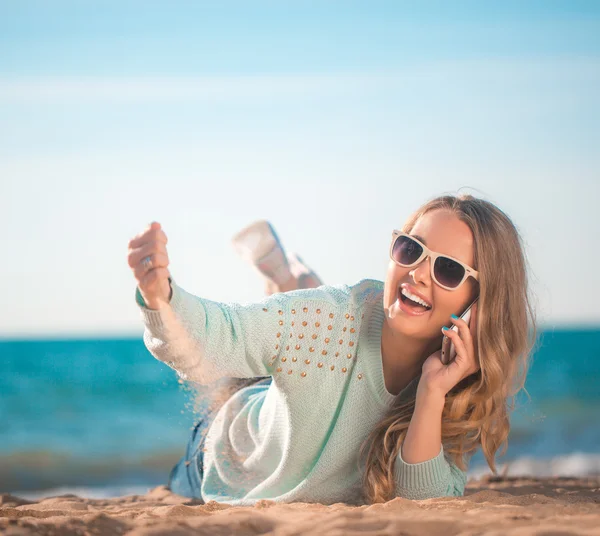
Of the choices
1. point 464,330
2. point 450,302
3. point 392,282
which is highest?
point 392,282

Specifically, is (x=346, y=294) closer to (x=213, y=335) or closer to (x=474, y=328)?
(x=474, y=328)

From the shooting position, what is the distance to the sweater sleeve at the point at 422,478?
3.23 m

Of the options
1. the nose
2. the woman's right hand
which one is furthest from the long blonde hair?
the woman's right hand

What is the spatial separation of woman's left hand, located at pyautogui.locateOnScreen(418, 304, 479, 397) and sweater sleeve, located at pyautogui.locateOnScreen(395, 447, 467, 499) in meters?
0.30

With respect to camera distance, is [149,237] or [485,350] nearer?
[149,237]

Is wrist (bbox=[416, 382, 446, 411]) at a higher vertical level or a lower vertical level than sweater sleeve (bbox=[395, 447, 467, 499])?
higher

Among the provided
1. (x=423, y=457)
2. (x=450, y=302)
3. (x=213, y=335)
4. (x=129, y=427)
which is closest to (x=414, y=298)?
(x=450, y=302)

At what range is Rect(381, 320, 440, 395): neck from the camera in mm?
3338

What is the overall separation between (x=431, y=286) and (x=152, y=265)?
1.19m

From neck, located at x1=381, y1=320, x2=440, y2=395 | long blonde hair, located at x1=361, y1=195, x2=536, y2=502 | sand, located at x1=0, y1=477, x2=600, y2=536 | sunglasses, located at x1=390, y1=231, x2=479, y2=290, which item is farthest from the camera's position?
neck, located at x1=381, y1=320, x2=440, y2=395

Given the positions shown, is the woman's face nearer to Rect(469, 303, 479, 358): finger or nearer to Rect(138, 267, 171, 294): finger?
Rect(469, 303, 479, 358): finger

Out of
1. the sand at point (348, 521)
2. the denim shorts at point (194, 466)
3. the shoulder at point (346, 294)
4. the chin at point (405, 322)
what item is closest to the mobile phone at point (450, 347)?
the chin at point (405, 322)

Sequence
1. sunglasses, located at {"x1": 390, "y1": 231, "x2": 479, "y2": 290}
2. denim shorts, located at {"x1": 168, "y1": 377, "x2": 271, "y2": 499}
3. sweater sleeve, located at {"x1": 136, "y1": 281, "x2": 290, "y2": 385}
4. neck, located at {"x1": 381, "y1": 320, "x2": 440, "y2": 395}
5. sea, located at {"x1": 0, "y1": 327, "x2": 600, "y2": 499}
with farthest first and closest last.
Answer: sea, located at {"x1": 0, "y1": 327, "x2": 600, "y2": 499} → denim shorts, located at {"x1": 168, "y1": 377, "x2": 271, "y2": 499} → neck, located at {"x1": 381, "y1": 320, "x2": 440, "y2": 395} → sunglasses, located at {"x1": 390, "y1": 231, "x2": 479, "y2": 290} → sweater sleeve, located at {"x1": 136, "y1": 281, "x2": 290, "y2": 385}

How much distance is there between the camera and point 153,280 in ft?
8.21
